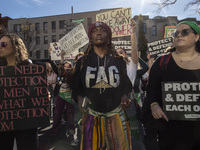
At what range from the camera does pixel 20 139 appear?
2.29m

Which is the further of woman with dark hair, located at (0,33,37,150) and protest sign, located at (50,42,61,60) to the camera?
protest sign, located at (50,42,61,60)

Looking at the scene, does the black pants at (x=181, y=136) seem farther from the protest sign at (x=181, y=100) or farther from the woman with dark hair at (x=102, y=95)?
the woman with dark hair at (x=102, y=95)

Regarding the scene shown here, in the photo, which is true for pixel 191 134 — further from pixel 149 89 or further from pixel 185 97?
pixel 149 89

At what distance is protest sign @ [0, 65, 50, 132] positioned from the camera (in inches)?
89.7

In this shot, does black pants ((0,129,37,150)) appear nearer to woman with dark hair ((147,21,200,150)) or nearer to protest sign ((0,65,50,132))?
protest sign ((0,65,50,132))

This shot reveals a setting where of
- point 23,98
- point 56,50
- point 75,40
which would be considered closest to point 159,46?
point 75,40

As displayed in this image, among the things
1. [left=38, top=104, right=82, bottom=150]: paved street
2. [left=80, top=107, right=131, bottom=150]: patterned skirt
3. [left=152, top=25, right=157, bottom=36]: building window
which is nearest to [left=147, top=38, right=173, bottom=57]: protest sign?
[left=38, top=104, right=82, bottom=150]: paved street

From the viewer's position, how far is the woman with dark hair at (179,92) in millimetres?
1848

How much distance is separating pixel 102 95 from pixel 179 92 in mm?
858

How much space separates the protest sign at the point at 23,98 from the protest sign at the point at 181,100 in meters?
1.52

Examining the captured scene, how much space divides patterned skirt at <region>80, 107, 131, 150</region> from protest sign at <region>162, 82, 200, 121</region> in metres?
0.56

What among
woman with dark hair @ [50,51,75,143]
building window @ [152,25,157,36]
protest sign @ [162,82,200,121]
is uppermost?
building window @ [152,25,157,36]

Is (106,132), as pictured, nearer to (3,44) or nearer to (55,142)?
(3,44)

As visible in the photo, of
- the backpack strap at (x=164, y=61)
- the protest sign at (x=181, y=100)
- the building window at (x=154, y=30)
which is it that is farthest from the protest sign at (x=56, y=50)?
the building window at (x=154, y=30)
